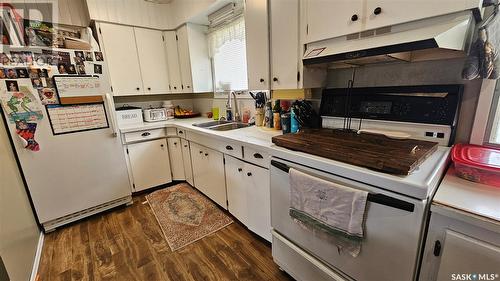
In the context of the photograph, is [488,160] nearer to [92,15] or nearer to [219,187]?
[219,187]

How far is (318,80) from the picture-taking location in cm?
161

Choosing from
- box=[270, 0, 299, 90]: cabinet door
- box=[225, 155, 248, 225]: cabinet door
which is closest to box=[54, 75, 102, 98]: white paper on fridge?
box=[225, 155, 248, 225]: cabinet door

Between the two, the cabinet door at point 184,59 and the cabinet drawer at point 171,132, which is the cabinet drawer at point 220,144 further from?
the cabinet door at point 184,59

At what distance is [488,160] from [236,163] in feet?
4.82

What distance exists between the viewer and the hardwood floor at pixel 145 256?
154 cm

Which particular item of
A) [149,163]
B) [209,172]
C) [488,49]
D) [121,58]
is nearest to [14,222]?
[149,163]

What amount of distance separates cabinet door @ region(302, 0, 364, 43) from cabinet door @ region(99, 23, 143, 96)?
242cm

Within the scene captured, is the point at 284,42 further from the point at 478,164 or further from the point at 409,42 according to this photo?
the point at 478,164

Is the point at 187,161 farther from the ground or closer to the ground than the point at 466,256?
closer to the ground

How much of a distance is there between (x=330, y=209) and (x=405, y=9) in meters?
1.02

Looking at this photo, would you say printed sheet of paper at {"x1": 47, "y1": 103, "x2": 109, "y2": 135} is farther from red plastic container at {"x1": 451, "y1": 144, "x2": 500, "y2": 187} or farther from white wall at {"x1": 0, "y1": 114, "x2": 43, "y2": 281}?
red plastic container at {"x1": 451, "y1": 144, "x2": 500, "y2": 187}

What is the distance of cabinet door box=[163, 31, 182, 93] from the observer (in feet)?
9.83

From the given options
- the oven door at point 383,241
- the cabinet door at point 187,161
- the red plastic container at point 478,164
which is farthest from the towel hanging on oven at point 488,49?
the cabinet door at point 187,161

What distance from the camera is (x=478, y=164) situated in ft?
2.76
